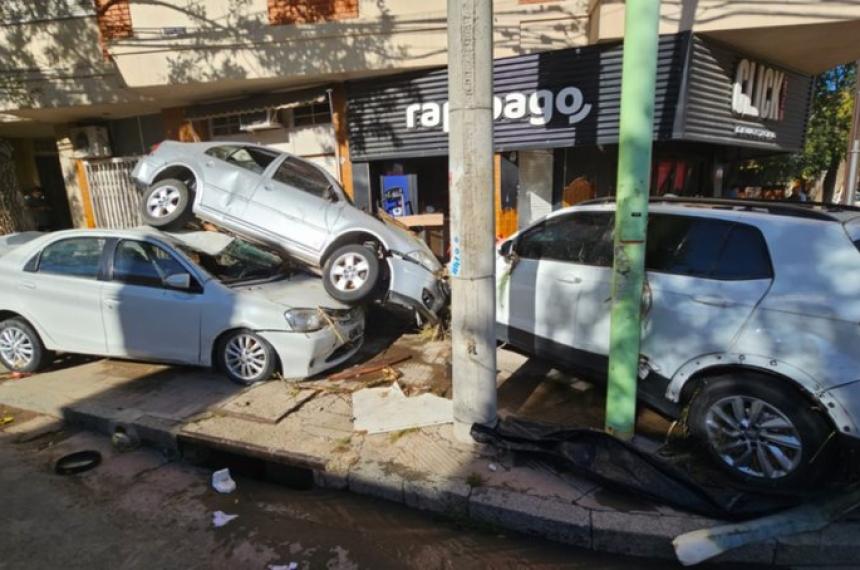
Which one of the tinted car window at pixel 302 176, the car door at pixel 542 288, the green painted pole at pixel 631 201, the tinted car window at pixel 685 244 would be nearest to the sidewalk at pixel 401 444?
the car door at pixel 542 288

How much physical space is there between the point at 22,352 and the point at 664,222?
21.7ft

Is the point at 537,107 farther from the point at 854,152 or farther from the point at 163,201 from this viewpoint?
the point at 854,152

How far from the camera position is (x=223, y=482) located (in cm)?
370

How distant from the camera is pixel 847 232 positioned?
311 centimetres

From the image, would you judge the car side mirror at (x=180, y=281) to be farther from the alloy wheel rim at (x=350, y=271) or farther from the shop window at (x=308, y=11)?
the shop window at (x=308, y=11)

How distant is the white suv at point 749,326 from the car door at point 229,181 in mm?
4168

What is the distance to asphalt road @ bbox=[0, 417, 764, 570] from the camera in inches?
116

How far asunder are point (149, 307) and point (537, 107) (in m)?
6.07

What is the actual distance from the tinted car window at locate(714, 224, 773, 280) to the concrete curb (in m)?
1.54

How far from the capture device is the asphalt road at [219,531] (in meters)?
2.96

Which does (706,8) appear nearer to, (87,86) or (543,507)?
(543,507)

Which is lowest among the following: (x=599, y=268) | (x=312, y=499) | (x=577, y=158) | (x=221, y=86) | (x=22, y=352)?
(x=312, y=499)

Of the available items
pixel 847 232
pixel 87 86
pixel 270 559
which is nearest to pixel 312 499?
pixel 270 559

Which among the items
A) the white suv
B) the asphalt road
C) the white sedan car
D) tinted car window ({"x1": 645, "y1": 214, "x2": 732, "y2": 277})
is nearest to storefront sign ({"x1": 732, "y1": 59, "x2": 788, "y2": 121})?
the white suv
